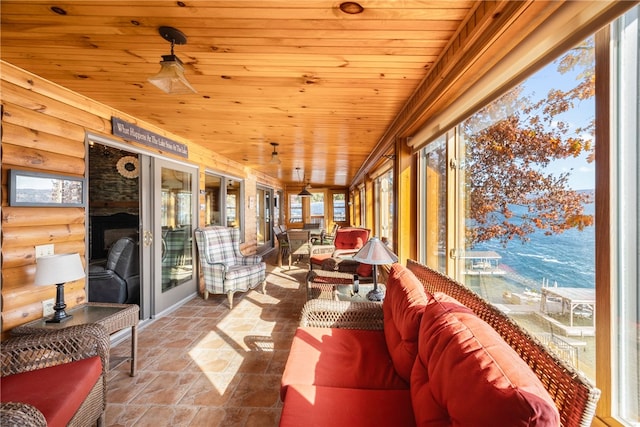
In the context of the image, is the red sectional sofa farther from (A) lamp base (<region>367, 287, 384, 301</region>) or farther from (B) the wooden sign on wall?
(B) the wooden sign on wall

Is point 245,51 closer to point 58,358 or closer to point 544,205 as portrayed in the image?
point 544,205

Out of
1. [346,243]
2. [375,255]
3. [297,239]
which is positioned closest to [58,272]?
Answer: [375,255]

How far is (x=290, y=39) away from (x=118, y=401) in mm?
2619

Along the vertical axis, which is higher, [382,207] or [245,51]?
[245,51]

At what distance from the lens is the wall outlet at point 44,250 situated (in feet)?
6.64

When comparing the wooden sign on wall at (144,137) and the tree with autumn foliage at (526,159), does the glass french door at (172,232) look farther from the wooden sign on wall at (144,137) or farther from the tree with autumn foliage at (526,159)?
the tree with autumn foliage at (526,159)

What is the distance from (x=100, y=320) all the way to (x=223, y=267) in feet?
6.15

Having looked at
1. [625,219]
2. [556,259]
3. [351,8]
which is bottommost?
[556,259]

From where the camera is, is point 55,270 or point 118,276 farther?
point 118,276

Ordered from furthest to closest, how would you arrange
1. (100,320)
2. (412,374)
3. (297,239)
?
(297,239)
(100,320)
(412,374)

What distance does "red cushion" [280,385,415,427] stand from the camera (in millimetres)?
1089

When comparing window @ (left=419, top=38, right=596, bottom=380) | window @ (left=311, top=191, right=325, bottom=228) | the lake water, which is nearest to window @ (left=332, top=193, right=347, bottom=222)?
window @ (left=311, top=191, right=325, bottom=228)

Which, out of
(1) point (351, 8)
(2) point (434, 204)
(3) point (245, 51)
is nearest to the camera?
(1) point (351, 8)

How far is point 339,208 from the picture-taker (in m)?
11.3
